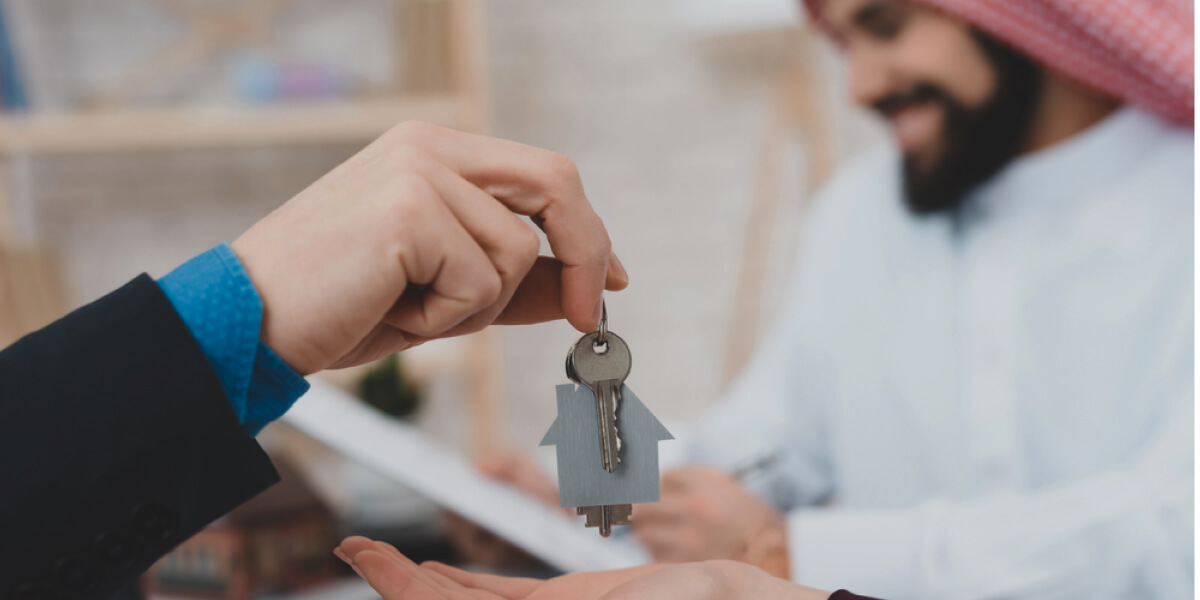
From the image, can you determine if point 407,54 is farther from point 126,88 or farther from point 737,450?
point 737,450

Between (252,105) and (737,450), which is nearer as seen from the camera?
(737,450)

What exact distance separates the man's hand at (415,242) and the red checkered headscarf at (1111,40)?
2.23ft

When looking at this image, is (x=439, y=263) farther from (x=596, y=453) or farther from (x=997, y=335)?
(x=997, y=335)

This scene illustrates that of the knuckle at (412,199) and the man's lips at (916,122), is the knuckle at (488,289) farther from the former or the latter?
the man's lips at (916,122)

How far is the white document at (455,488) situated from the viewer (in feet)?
1.96

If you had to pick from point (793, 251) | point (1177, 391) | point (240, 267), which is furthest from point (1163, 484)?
point (793, 251)

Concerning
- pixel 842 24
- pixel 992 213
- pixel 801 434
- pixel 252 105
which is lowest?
→ pixel 801 434

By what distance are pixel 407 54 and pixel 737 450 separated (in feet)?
3.19

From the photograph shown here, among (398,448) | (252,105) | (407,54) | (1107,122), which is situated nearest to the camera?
(398,448)

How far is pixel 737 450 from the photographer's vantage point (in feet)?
3.62

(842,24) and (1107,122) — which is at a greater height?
(842,24)

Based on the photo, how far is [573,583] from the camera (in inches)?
15.4

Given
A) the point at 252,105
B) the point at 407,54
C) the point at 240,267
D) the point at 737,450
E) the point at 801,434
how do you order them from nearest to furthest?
the point at 240,267, the point at 737,450, the point at 801,434, the point at 252,105, the point at 407,54

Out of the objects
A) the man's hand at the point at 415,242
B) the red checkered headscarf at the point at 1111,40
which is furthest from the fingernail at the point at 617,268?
the red checkered headscarf at the point at 1111,40
